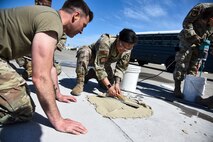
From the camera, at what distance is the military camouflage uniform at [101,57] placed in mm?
3082

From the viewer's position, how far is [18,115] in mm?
1759

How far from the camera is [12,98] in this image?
5.40ft

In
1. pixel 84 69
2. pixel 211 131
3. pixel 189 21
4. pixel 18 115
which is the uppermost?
pixel 189 21

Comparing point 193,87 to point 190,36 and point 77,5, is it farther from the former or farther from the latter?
point 77,5

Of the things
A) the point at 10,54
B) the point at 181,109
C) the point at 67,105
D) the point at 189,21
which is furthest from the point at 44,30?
the point at 189,21

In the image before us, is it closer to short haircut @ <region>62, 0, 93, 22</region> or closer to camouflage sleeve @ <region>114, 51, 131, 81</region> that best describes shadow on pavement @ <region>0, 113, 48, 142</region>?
short haircut @ <region>62, 0, 93, 22</region>

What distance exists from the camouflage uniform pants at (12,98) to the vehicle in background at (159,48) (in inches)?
355

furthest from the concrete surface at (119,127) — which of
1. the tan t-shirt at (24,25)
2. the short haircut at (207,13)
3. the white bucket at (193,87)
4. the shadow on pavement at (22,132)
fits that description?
the short haircut at (207,13)

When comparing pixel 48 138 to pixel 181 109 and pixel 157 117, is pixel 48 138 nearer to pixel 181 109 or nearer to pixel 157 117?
pixel 157 117

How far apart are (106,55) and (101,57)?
0.07 meters

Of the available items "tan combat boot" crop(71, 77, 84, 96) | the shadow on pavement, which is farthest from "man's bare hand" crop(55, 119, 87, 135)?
"tan combat boot" crop(71, 77, 84, 96)

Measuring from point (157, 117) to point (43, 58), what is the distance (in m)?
1.57

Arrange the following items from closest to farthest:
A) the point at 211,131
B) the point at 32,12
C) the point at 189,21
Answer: the point at 32,12 < the point at 211,131 < the point at 189,21

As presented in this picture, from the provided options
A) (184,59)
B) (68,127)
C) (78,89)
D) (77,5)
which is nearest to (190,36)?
(184,59)
